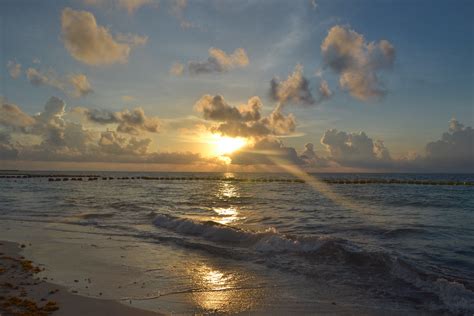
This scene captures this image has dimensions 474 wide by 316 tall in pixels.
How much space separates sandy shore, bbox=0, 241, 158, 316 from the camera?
903 centimetres

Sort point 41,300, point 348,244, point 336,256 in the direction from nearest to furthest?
point 41,300
point 336,256
point 348,244

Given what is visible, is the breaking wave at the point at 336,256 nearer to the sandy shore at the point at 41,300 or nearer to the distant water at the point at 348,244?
the distant water at the point at 348,244

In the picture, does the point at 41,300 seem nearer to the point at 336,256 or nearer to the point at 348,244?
the point at 336,256

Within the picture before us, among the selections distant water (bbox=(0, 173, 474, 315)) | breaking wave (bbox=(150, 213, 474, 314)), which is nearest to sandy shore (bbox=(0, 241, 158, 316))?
distant water (bbox=(0, 173, 474, 315))

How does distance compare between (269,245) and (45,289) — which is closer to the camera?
(45,289)

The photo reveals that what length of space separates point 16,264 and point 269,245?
10.8 metres

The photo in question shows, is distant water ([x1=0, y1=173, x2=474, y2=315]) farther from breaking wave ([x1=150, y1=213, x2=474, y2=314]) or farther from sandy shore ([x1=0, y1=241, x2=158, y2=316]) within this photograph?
sandy shore ([x1=0, y1=241, x2=158, y2=316])

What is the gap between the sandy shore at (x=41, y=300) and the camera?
9031mm

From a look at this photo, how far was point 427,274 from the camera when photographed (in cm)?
1262

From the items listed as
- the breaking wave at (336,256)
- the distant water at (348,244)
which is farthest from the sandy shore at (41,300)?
the breaking wave at (336,256)

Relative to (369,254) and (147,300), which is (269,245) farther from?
(147,300)

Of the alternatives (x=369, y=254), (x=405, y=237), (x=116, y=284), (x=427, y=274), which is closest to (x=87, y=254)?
(x=116, y=284)

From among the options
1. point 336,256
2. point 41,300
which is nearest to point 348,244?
point 336,256

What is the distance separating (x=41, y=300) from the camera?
977cm
